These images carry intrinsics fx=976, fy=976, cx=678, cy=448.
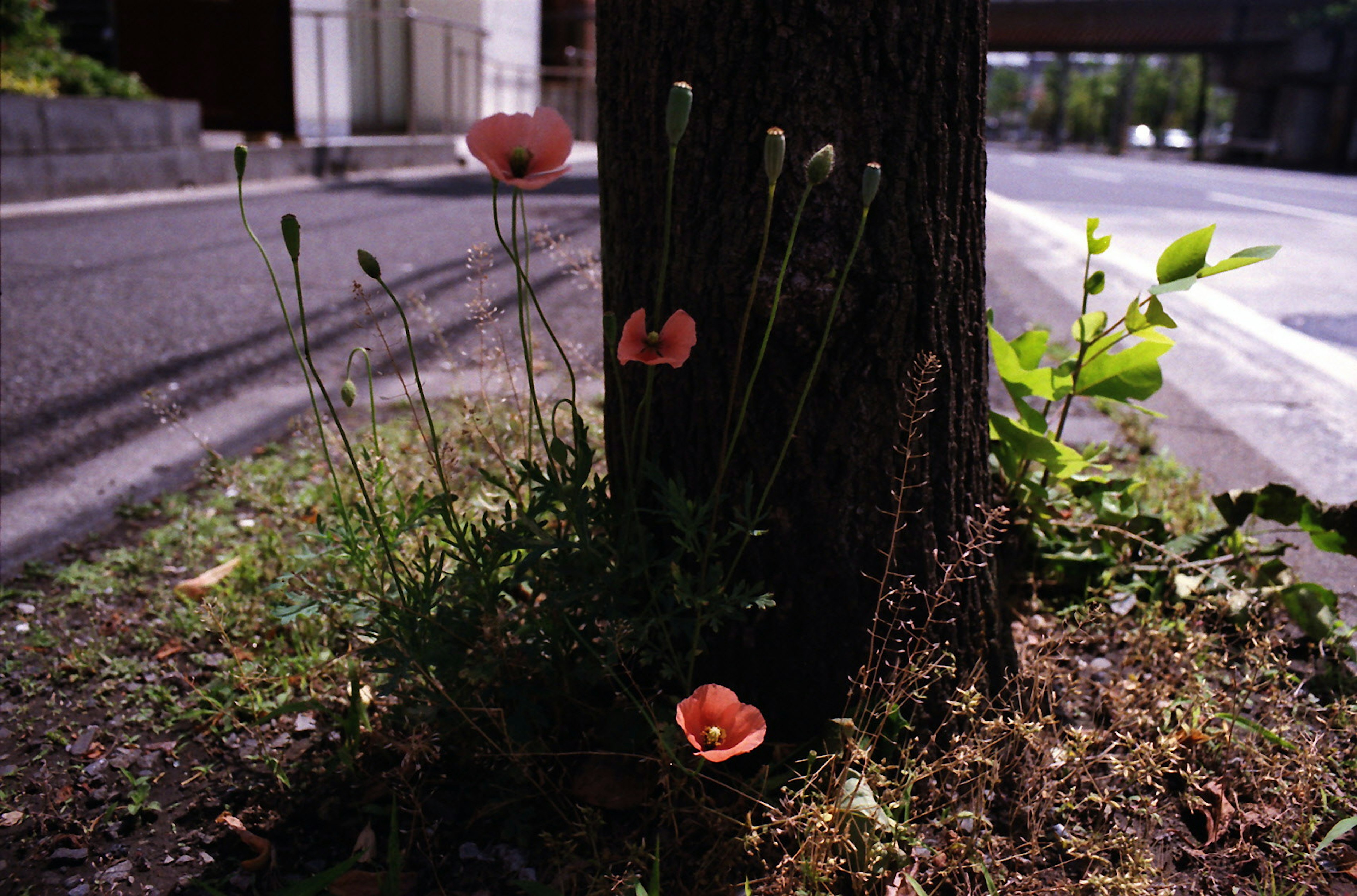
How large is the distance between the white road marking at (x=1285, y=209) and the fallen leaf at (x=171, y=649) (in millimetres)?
11884

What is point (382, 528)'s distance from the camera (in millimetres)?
1387

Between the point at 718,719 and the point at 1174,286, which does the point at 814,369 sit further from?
the point at 1174,286

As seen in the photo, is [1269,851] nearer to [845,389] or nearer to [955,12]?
[845,389]

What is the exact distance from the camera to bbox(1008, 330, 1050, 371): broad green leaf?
1959 mm

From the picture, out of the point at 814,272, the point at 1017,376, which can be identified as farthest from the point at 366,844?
the point at 1017,376

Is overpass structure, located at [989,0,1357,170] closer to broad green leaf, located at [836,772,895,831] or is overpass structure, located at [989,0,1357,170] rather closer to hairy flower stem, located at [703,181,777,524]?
hairy flower stem, located at [703,181,777,524]

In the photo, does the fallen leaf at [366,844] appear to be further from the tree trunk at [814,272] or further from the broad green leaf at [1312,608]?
the broad green leaf at [1312,608]

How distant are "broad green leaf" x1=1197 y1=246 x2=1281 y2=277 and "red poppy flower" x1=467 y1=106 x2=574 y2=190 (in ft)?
3.52

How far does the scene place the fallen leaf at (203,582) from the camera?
2.12m

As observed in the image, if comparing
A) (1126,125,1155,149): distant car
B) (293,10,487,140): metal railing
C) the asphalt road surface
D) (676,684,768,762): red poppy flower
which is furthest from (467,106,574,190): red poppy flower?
(1126,125,1155,149): distant car

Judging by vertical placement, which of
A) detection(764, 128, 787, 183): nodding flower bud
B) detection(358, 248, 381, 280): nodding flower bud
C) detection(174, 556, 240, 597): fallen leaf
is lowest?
detection(174, 556, 240, 597): fallen leaf

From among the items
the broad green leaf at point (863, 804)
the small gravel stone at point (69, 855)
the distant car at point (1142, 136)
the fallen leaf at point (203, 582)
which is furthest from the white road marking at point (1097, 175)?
the distant car at point (1142, 136)

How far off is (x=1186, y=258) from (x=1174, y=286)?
7 cm

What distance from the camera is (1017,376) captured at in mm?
1872
